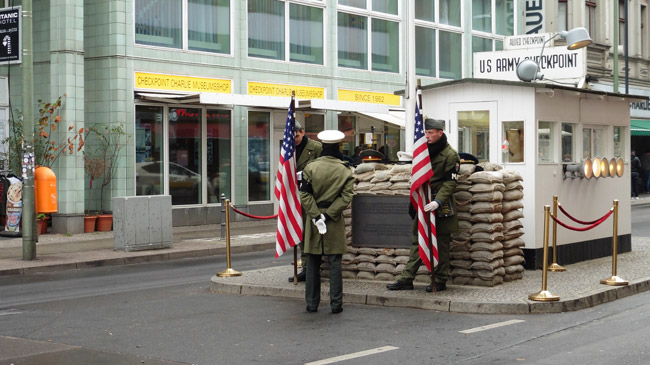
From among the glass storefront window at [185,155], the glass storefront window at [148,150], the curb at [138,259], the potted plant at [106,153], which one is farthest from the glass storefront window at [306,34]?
the curb at [138,259]

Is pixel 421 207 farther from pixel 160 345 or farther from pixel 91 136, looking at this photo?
pixel 91 136

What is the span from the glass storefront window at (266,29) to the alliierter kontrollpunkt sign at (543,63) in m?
8.54

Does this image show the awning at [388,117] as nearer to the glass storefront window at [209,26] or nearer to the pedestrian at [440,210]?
the glass storefront window at [209,26]

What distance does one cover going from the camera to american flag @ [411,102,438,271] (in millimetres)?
10641

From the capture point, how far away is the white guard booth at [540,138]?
42.6 ft

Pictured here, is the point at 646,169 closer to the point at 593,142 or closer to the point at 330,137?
the point at 593,142

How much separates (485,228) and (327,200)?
2211 mm

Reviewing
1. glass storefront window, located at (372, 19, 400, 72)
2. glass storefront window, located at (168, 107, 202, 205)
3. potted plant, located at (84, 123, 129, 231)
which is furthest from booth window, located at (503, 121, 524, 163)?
glass storefront window, located at (372, 19, 400, 72)

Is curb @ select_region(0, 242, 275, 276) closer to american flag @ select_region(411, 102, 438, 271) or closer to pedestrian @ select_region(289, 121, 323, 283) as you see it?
pedestrian @ select_region(289, 121, 323, 283)

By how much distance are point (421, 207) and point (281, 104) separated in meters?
12.9

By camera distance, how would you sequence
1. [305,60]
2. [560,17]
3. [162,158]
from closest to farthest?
[162,158]
[305,60]
[560,17]

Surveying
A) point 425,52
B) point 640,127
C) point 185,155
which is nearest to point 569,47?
point 185,155

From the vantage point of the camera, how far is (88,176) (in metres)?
22.1

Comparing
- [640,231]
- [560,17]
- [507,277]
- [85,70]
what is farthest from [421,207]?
[560,17]
